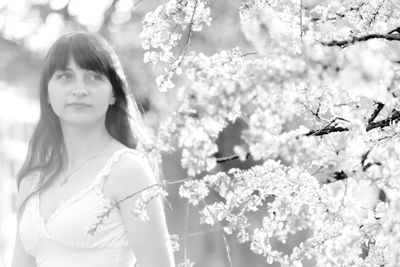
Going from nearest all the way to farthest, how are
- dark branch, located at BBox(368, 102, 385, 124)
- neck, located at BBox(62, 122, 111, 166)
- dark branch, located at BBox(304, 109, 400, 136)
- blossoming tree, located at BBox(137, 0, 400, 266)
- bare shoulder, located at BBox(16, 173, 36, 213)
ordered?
blossoming tree, located at BBox(137, 0, 400, 266) < dark branch, located at BBox(304, 109, 400, 136) < dark branch, located at BBox(368, 102, 385, 124) < neck, located at BBox(62, 122, 111, 166) < bare shoulder, located at BBox(16, 173, 36, 213)

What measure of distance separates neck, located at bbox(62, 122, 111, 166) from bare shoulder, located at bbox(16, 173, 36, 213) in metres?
0.20

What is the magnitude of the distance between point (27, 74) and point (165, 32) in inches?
220

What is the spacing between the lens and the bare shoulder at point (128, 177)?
2.60 meters

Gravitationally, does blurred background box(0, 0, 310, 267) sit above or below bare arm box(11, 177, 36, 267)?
below

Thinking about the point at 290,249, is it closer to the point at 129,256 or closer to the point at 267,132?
the point at 129,256

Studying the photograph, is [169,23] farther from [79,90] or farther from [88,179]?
[88,179]

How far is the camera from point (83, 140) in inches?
112

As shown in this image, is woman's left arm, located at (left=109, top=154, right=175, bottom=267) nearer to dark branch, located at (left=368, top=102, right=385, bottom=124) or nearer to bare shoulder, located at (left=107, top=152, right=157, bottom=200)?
bare shoulder, located at (left=107, top=152, right=157, bottom=200)

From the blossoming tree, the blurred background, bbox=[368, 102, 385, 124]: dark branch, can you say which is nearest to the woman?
the blossoming tree

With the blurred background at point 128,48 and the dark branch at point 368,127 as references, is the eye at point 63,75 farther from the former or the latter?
the blurred background at point 128,48

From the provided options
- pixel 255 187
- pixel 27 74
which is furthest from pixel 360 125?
pixel 27 74

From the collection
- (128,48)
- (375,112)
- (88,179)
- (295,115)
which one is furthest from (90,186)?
(128,48)

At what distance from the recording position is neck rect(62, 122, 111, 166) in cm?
281

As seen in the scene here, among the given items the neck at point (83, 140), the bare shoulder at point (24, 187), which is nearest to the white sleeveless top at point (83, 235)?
the neck at point (83, 140)
